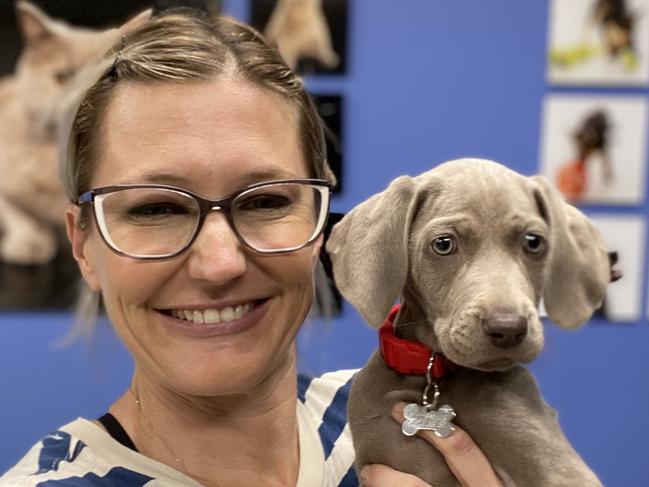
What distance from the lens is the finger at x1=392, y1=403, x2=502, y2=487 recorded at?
85 centimetres

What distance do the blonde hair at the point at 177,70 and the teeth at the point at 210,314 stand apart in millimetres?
202

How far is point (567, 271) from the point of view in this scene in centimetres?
90

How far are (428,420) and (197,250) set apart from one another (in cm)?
35

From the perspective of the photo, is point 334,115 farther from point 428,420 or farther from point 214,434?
point 428,420

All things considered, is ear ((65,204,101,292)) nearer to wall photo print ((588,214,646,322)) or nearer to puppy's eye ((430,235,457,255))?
puppy's eye ((430,235,457,255))

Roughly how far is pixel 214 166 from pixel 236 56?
0.19 metres

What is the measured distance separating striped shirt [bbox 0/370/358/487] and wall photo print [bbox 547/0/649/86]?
138 cm

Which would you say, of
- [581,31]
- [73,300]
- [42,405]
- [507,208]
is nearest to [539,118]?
[581,31]

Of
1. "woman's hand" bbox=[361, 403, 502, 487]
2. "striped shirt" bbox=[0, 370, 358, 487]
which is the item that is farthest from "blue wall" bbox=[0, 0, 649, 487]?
"woman's hand" bbox=[361, 403, 502, 487]

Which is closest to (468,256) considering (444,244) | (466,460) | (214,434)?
(444,244)

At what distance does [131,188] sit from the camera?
91 cm

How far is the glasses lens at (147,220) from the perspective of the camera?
2.99 feet

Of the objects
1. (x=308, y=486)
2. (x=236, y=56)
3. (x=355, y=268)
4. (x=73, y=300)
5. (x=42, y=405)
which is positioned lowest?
(x=42, y=405)

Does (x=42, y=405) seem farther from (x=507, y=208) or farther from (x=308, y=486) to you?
(x=507, y=208)
